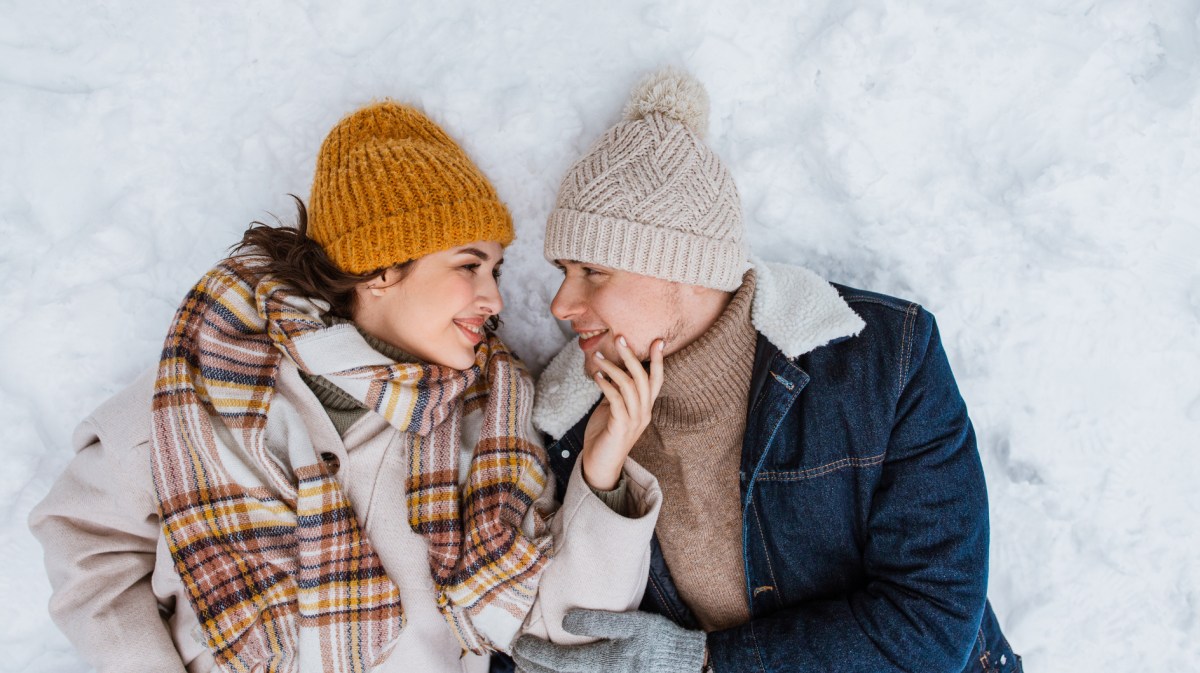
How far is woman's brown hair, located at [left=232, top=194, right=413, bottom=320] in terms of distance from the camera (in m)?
2.29

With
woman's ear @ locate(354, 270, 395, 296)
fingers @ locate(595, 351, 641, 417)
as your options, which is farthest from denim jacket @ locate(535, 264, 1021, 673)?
woman's ear @ locate(354, 270, 395, 296)

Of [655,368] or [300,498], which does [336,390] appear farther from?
[655,368]

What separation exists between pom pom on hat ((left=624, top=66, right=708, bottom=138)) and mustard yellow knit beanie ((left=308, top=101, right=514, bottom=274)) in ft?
1.74

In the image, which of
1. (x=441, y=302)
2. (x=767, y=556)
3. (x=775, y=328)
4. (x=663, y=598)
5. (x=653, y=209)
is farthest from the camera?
(x=663, y=598)

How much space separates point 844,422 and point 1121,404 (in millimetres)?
1114

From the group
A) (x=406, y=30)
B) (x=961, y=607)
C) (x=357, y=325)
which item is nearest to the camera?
(x=961, y=607)

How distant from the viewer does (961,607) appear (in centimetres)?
220

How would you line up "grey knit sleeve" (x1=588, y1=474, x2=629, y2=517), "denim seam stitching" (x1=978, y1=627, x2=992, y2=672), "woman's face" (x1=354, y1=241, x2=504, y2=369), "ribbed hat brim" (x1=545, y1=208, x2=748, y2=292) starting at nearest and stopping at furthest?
"ribbed hat brim" (x1=545, y1=208, x2=748, y2=292) → "woman's face" (x1=354, y1=241, x2=504, y2=369) → "grey knit sleeve" (x1=588, y1=474, x2=629, y2=517) → "denim seam stitching" (x1=978, y1=627, x2=992, y2=672)

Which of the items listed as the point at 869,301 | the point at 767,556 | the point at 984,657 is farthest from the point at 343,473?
the point at 984,657

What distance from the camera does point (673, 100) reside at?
229 cm

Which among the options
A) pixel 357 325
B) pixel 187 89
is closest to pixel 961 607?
pixel 357 325

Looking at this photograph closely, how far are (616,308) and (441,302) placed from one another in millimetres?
514

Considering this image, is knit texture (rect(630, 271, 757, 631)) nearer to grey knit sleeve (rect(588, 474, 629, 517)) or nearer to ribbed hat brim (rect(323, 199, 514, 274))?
grey knit sleeve (rect(588, 474, 629, 517))

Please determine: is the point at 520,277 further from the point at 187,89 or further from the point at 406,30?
the point at 187,89
